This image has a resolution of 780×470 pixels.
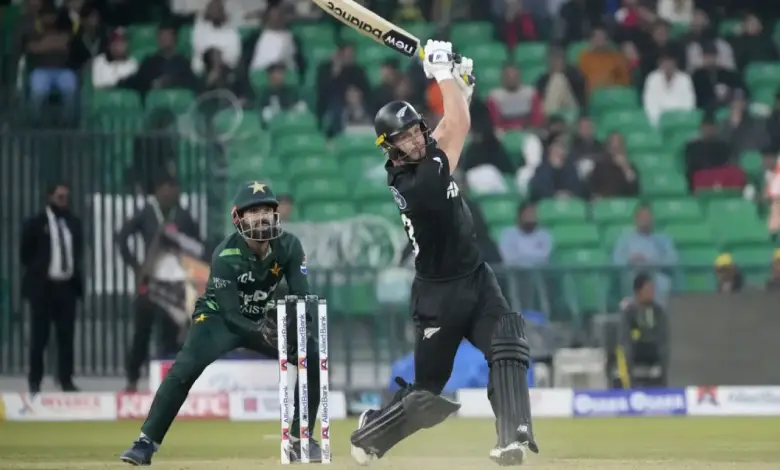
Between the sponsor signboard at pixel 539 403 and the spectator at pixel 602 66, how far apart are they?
535 centimetres

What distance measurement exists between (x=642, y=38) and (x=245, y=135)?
5279mm

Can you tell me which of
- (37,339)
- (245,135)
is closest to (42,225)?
(37,339)

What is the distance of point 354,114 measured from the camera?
60.2ft

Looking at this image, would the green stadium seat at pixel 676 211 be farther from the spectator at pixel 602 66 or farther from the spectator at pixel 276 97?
the spectator at pixel 276 97

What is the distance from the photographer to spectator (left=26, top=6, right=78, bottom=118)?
18297 millimetres

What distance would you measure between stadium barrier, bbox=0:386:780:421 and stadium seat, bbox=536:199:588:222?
291cm

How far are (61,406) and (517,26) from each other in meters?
7.96

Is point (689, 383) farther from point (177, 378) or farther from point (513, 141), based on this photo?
point (177, 378)

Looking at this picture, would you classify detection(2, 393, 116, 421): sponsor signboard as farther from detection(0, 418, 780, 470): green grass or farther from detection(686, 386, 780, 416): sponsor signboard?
detection(686, 386, 780, 416): sponsor signboard

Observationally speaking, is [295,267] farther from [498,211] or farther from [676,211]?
[676,211]

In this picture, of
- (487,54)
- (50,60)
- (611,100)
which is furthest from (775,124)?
(50,60)

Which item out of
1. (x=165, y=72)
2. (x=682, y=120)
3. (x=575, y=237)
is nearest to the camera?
(x=575, y=237)

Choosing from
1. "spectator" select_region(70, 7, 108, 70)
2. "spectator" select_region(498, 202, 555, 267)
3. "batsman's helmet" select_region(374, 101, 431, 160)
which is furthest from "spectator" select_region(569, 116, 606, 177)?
"batsman's helmet" select_region(374, 101, 431, 160)

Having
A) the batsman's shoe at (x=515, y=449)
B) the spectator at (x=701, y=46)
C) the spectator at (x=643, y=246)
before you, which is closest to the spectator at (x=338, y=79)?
the spectator at (x=643, y=246)
